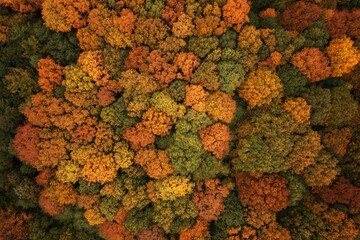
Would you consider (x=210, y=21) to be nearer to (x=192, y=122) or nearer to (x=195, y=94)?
(x=195, y=94)

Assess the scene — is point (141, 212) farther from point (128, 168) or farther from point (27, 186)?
point (27, 186)

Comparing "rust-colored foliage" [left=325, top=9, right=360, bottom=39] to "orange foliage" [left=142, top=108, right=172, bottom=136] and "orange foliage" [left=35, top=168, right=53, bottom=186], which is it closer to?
"orange foliage" [left=142, top=108, right=172, bottom=136]

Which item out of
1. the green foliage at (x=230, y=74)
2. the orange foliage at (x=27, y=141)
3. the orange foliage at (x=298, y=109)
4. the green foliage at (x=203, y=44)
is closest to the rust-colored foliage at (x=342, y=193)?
the orange foliage at (x=298, y=109)

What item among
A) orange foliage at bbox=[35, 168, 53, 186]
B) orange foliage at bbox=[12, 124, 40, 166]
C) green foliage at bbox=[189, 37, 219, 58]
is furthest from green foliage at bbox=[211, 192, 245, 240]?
orange foliage at bbox=[12, 124, 40, 166]

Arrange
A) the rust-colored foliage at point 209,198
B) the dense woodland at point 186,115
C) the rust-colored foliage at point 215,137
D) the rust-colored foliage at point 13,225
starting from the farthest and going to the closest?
1. the rust-colored foliage at point 13,225
2. the rust-colored foliage at point 209,198
3. the rust-colored foliage at point 215,137
4. the dense woodland at point 186,115

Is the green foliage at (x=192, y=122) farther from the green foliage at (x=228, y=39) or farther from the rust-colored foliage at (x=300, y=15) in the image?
the rust-colored foliage at (x=300, y=15)

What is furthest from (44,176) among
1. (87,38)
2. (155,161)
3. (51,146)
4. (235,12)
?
(235,12)
